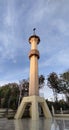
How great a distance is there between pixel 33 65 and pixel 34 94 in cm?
564

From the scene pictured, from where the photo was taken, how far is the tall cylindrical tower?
29.0 m

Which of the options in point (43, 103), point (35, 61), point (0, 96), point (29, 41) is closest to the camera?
point (43, 103)

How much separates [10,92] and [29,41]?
15626 millimetres

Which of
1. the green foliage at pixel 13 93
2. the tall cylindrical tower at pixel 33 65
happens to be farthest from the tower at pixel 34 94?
the green foliage at pixel 13 93

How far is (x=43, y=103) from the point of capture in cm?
2845

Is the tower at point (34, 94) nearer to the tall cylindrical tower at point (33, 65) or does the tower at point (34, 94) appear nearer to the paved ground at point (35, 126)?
the tall cylindrical tower at point (33, 65)

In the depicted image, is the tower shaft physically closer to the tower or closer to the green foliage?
the tower

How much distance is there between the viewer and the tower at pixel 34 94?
26.2 m

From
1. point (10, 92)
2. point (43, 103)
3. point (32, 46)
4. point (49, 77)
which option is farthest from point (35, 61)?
point (49, 77)

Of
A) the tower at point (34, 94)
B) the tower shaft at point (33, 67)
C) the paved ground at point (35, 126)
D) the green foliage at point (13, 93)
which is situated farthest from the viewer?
the green foliage at point (13, 93)

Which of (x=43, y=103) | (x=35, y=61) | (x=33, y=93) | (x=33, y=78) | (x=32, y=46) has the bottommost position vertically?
(x=43, y=103)

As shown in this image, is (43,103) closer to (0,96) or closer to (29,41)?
(29,41)

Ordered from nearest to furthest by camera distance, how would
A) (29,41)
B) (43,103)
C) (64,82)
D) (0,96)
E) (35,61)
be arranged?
(43,103), (35,61), (29,41), (0,96), (64,82)

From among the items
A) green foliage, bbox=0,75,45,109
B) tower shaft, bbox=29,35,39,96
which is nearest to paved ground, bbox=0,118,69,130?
tower shaft, bbox=29,35,39,96
